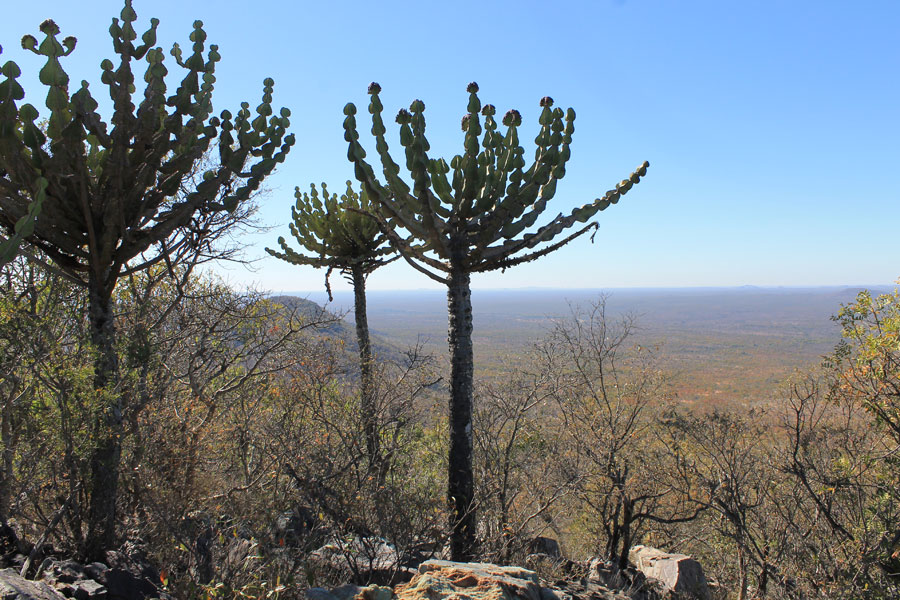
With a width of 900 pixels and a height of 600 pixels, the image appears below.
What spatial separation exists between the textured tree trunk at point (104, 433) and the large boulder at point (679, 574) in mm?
7726

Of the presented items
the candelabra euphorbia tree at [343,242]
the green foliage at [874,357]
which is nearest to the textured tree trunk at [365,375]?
the candelabra euphorbia tree at [343,242]

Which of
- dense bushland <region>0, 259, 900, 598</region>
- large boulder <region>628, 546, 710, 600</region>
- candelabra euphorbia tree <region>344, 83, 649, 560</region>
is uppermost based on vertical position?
candelabra euphorbia tree <region>344, 83, 649, 560</region>

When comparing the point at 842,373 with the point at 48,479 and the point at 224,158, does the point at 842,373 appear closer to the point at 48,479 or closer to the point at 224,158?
the point at 224,158

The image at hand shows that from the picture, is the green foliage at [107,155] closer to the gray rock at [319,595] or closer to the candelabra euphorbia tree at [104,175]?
the candelabra euphorbia tree at [104,175]

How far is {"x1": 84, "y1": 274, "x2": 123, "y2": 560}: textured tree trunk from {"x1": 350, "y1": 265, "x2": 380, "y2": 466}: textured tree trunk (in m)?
2.55

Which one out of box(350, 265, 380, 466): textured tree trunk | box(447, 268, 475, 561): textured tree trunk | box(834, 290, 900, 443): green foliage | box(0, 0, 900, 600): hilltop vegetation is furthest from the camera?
box(834, 290, 900, 443): green foliage

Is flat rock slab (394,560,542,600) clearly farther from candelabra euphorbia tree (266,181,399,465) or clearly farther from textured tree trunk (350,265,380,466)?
candelabra euphorbia tree (266,181,399,465)

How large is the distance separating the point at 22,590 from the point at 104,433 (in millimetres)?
1692

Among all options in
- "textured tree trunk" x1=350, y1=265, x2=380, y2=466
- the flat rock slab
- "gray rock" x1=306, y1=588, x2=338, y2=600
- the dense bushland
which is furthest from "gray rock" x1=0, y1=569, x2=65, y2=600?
"textured tree trunk" x1=350, y1=265, x2=380, y2=466

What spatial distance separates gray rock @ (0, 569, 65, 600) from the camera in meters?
3.02

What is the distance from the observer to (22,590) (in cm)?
312

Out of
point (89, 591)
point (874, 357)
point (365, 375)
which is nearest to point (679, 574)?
point (874, 357)

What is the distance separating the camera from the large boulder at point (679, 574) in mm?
7785

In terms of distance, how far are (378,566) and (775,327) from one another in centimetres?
17678
